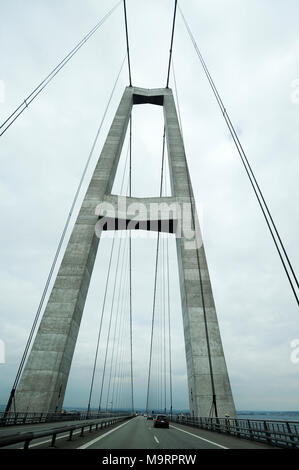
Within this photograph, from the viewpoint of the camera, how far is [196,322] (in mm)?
18891

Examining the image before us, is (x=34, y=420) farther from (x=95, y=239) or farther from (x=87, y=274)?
(x=95, y=239)

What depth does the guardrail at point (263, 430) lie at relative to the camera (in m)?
7.65

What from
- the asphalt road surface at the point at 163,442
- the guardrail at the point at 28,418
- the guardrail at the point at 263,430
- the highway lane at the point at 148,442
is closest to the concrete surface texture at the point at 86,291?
the guardrail at the point at 28,418

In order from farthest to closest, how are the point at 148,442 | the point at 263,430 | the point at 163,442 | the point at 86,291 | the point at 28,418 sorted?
the point at 86,291
the point at 28,418
the point at 263,430
the point at 163,442
the point at 148,442

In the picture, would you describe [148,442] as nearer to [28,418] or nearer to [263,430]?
[263,430]

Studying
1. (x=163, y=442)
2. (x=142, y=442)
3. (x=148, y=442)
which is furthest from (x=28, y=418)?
(x=163, y=442)

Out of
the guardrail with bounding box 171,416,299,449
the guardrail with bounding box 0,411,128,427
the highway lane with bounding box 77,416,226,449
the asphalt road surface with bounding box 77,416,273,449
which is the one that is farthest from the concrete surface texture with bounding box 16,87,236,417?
the highway lane with bounding box 77,416,226,449

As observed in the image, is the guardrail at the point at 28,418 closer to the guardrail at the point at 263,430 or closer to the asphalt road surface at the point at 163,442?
the asphalt road surface at the point at 163,442

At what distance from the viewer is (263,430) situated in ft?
28.4

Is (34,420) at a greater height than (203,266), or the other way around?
(203,266)

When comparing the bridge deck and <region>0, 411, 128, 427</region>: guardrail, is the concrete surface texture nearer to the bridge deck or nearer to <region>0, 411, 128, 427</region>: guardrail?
<region>0, 411, 128, 427</region>: guardrail

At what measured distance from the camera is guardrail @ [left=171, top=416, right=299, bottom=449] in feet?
25.1

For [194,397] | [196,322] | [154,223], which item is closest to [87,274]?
[154,223]

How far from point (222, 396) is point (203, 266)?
886 centimetres
